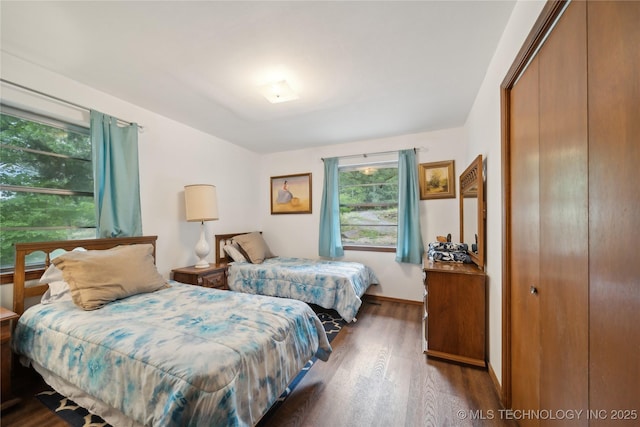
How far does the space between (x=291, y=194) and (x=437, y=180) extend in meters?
2.31

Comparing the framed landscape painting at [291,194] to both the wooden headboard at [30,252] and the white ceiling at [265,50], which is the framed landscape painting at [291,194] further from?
the wooden headboard at [30,252]

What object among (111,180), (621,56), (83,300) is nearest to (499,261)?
(621,56)

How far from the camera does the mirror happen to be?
1.92 meters

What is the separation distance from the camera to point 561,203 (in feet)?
3.06

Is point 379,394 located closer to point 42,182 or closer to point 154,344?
point 154,344

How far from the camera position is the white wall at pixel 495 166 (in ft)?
4.63

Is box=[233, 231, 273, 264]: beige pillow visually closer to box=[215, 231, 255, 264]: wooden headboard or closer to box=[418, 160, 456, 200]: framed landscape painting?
box=[215, 231, 255, 264]: wooden headboard

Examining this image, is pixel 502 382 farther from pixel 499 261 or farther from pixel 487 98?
pixel 487 98

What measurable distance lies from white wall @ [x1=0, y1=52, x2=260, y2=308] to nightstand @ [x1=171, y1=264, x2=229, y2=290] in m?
0.17

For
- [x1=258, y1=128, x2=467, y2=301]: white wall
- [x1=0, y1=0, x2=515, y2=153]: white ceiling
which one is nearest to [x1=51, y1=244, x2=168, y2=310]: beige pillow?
[x1=0, y1=0, x2=515, y2=153]: white ceiling

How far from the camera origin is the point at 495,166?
168 cm

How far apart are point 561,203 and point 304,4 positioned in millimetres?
1578

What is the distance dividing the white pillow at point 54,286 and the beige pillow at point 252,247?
1.85 m

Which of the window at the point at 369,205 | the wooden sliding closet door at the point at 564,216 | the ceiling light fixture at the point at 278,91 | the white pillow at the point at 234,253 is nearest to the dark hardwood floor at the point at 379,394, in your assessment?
the wooden sliding closet door at the point at 564,216
